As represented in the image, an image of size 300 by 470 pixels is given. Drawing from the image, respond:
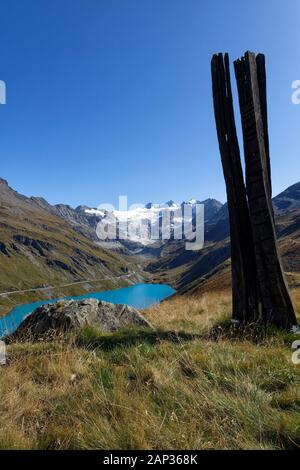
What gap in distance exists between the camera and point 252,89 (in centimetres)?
973

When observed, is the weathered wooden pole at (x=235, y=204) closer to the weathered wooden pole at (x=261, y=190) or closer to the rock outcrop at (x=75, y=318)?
the weathered wooden pole at (x=261, y=190)

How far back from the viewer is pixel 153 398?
15.4 feet

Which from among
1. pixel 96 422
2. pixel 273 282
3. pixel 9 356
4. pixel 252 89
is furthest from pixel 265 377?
pixel 252 89

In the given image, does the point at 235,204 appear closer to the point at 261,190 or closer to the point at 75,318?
the point at 261,190

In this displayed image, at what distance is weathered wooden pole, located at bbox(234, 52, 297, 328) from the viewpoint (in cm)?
897

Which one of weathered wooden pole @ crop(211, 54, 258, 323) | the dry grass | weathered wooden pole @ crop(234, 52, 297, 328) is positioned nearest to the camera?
the dry grass

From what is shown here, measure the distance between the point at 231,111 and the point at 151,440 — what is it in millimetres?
9667

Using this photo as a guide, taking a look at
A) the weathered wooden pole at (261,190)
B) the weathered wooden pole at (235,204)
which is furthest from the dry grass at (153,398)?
the weathered wooden pole at (235,204)

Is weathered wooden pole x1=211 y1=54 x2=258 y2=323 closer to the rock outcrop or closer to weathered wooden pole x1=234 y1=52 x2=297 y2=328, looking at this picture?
weathered wooden pole x1=234 y1=52 x2=297 y2=328

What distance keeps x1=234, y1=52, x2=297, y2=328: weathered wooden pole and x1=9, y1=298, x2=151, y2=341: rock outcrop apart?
4.04 m

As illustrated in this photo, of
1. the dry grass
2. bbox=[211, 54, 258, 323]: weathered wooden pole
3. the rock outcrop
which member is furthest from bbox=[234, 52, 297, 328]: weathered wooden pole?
the rock outcrop

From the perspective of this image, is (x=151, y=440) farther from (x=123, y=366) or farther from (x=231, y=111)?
(x=231, y=111)

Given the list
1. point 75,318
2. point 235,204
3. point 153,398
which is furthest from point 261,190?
point 153,398

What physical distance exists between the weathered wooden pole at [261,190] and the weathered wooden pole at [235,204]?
1.79 ft
